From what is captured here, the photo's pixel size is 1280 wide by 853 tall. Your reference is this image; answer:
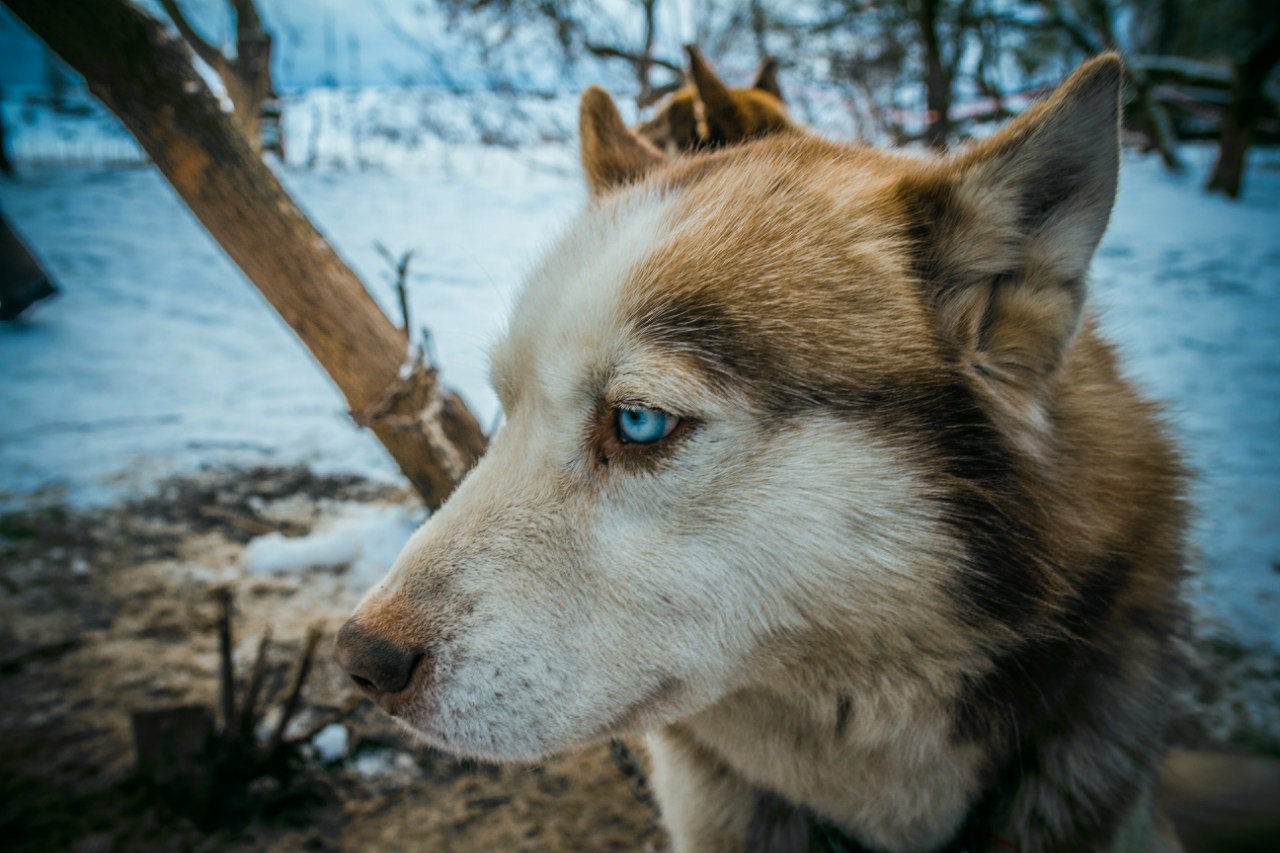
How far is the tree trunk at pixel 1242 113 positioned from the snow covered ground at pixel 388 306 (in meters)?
0.28

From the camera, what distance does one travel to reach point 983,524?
4.07 ft

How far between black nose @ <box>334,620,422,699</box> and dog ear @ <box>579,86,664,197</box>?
50.8 inches

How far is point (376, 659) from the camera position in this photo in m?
1.16

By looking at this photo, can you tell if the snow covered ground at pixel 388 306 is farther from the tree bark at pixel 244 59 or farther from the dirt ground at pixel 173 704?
the tree bark at pixel 244 59

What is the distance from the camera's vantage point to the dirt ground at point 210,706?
7.53 ft

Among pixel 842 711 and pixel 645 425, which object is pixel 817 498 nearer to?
pixel 645 425

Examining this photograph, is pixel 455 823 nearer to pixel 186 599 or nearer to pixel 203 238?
pixel 186 599

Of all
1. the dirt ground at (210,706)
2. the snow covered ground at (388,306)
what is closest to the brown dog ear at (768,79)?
the snow covered ground at (388,306)

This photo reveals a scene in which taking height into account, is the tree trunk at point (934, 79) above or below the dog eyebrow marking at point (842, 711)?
above

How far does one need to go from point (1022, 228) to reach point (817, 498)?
0.59 metres

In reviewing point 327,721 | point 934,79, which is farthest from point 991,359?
point 934,79

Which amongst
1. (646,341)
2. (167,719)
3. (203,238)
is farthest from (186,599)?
(203,238)

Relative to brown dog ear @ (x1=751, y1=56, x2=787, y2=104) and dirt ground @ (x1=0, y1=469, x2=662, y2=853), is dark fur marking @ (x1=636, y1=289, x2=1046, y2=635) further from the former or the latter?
brown dog ear @ (x1=751, y1=56, x2=787, y2=104)

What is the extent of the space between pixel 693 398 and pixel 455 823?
1.97 meters
